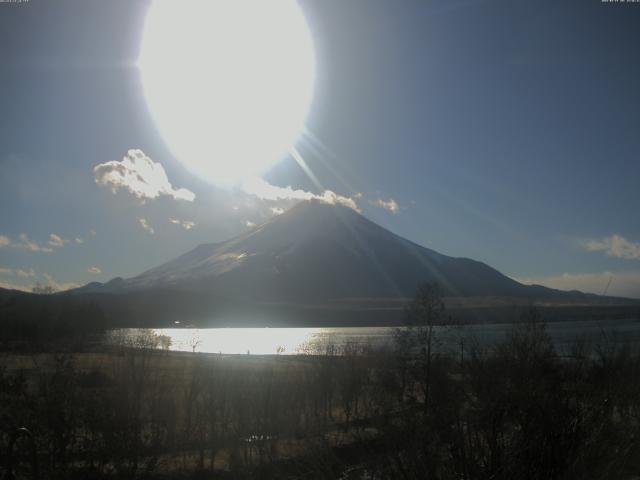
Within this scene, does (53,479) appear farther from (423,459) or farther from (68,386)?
(423,459)

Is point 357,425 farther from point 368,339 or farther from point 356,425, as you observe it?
point 368,339

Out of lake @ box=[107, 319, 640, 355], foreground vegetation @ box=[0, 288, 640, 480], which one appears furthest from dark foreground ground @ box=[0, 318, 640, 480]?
lake @ box=[107, 319, 640, 355]

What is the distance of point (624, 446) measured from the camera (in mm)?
5777

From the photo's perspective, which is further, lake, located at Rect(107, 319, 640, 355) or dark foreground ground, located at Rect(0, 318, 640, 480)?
lake, located at Rect(107, 319, 640, 355)

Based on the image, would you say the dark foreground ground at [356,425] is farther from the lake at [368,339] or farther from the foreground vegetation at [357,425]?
the lake at [368,339]

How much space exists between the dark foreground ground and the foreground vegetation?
2 cm

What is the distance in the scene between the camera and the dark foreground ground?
5.51 metres

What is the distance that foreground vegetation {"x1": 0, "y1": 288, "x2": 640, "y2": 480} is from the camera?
18.1 feet

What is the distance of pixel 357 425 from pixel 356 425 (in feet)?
0.61

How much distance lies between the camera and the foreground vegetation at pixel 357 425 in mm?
5508

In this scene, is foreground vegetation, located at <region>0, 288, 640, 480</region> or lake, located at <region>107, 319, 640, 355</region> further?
lake, located at <region>107, 319, 640, 355</region>

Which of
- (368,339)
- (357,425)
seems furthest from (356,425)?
(368,339)

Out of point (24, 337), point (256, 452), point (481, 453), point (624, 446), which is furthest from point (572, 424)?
point (24, 337)

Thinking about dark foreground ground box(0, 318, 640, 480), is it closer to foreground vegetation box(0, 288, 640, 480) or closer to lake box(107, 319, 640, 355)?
foreground vegetation box(0, 288, 640, 480)
